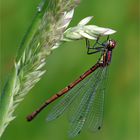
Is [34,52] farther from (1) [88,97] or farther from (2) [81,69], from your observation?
(2) [81,69]

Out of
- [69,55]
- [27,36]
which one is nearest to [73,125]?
[27,36]

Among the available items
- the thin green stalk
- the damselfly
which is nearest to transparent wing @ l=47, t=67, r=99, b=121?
the damselfly

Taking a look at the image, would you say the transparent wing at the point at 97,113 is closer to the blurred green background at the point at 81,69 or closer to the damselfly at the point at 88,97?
the damselfly at the point at 88,97

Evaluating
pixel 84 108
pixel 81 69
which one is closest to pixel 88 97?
pixel 84 108

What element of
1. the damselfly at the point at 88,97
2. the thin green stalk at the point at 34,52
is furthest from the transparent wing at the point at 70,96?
the thin green stalk at the point at 34,52

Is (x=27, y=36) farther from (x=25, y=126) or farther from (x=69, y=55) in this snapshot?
(x=69, y=55)

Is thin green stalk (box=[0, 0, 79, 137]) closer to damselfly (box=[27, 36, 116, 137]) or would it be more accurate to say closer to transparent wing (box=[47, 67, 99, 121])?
transparent wing (box=[47, 67, 99, 121])
